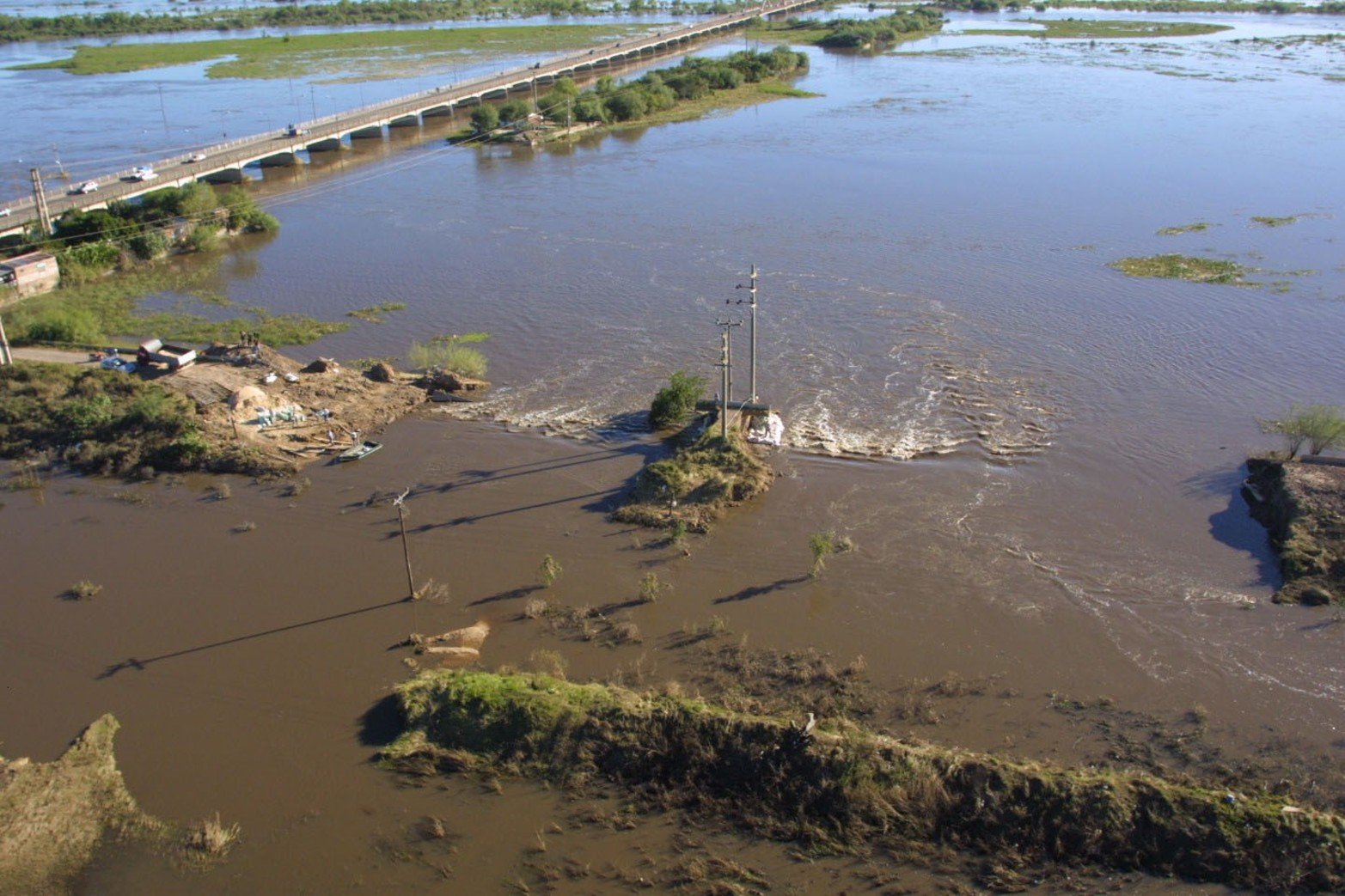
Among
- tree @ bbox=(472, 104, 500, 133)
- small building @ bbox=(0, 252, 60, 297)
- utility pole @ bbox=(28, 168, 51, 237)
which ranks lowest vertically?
small building @ bbox=(0, 252, 60, 297)

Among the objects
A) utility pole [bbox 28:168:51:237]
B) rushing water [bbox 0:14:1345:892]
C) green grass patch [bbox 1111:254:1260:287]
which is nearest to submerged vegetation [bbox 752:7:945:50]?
rushing water [bbox 0:14:1345:892]

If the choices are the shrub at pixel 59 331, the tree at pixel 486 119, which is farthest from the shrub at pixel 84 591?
the tree at pixel 486 119

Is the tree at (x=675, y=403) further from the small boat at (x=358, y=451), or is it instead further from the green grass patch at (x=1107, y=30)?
the green grass patch at (x=1107, y=30)

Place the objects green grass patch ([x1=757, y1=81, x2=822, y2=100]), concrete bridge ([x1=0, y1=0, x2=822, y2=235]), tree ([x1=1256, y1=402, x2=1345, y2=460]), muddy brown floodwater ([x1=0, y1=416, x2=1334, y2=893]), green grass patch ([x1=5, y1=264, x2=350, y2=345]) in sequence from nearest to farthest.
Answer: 1. muddy brown floodwater ([x1=0, y1=416, x2=1334, y2=893])
2. tree ([x1=1256, y1=402, x2=1345, y2=460])
3. green grass patch ([x1=5, y1=264, x2=350, y2=345])
4. concrete bridge ([x1=0, y1=0, x2=822, y2=235])
5. green grass patch ([x1=757, y1=81, x2=822, y2=100])

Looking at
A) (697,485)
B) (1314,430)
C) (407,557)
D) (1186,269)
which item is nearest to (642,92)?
(1186,269)

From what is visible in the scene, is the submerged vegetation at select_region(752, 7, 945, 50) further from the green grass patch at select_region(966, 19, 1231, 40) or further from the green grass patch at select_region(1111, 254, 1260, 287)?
the green grass patch at select_region(1111, 254, 1260, 287)

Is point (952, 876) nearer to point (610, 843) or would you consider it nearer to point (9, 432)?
point (610, 843)

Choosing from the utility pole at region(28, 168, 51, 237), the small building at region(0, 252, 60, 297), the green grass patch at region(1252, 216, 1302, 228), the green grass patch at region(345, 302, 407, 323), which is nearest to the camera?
the green grass patch at region(345, 302, 407, 323)

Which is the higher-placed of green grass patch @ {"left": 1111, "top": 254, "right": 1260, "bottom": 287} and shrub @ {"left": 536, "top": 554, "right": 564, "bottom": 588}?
green grass patch @ {"left": 1111, "top": 254, "right": 1260, "bottom": 287}
